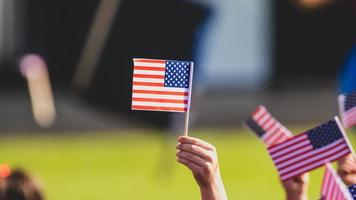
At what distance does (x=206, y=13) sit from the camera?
18.2 meters

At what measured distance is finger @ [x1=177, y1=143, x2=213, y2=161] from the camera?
20.2ft

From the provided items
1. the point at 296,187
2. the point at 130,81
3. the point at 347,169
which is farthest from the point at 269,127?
the point at 130,81

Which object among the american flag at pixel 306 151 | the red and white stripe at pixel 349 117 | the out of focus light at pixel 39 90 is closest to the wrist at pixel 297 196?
the american flag at pixel 306 151

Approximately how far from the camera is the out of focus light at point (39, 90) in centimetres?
2397

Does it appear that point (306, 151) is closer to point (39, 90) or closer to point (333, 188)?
point (333, 188)

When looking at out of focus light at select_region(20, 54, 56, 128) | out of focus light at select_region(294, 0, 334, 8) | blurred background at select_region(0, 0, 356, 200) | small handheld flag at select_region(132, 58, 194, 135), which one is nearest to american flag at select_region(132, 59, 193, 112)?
small handheld flag at select_region(132, 58, 194, 135)

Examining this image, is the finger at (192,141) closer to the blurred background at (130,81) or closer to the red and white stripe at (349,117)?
the red and white stripe at (349,117)

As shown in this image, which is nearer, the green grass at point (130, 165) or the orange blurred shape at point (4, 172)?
the orange blurred shape at point (4, 172)

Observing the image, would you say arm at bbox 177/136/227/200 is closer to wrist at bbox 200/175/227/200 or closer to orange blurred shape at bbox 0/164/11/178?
wrist at bbox 200/175/227/200

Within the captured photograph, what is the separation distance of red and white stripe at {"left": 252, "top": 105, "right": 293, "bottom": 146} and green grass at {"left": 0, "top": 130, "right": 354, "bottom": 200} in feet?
27.9

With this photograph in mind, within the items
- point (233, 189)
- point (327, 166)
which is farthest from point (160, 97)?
point (233, 189)

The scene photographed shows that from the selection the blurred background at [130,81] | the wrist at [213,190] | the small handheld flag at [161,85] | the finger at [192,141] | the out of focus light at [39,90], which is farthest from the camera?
the out of focus light at [39,90]

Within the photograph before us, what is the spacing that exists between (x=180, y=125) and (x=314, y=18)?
28.7 ft

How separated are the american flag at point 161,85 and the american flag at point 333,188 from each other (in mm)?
693
